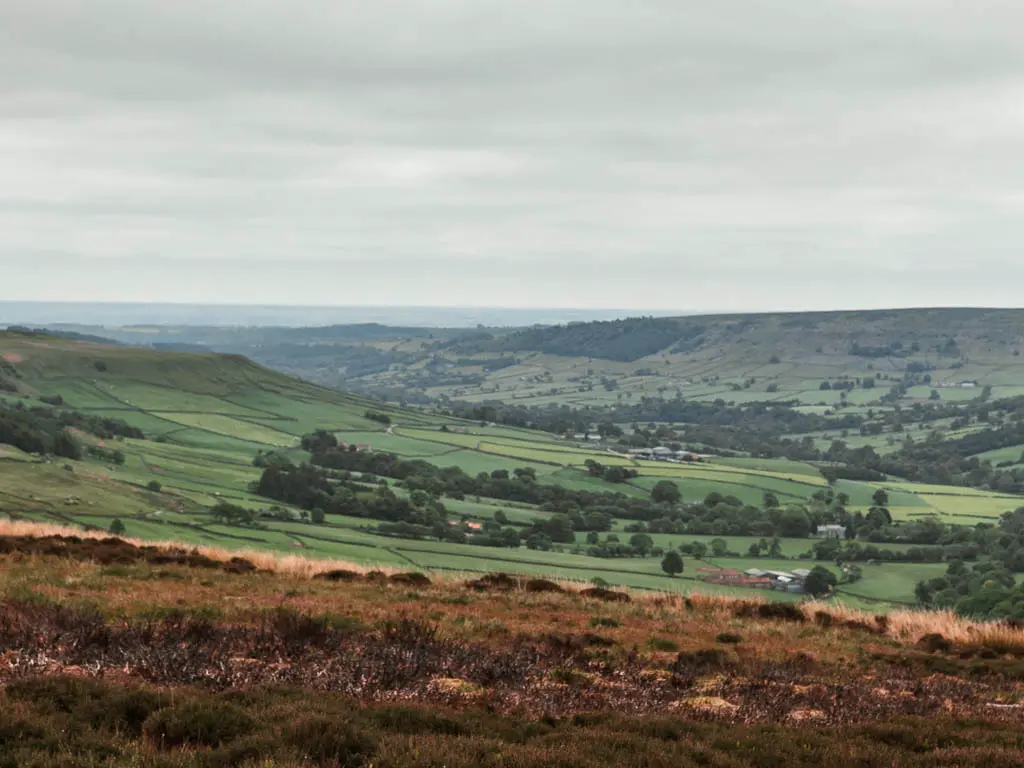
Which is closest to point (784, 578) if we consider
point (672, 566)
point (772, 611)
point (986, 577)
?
point (672, 566)

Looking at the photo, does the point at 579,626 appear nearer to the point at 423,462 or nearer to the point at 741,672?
the point at 741,672

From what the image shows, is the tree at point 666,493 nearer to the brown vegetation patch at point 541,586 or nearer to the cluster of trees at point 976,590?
the cluster of trees at point 976,590

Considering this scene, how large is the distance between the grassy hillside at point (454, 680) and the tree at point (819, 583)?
41663 mm

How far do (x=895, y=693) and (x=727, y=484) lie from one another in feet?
397

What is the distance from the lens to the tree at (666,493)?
126 m

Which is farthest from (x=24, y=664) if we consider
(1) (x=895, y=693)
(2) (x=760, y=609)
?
(2) (x=760, y=609)

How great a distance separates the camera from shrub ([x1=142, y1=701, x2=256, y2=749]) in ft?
32.1

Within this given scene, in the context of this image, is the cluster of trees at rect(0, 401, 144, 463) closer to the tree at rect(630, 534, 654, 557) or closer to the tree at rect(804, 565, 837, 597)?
the tree at rect(630, 534, 654, 557)

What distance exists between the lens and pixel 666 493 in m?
127

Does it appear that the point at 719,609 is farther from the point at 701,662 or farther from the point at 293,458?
the point at 293,458

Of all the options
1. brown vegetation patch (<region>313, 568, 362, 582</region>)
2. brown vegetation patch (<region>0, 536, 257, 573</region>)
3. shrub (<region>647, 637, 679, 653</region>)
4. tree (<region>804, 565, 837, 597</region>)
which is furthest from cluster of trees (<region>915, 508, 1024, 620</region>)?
brown vegetation patch (<region>0, 536, 257, 573</region>)

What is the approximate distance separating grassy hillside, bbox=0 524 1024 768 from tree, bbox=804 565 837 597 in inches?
1640

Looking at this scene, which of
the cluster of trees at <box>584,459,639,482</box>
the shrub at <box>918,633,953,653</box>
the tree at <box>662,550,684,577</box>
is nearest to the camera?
the shrub at <box>918,633,953,653</box>

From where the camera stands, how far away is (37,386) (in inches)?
6038
